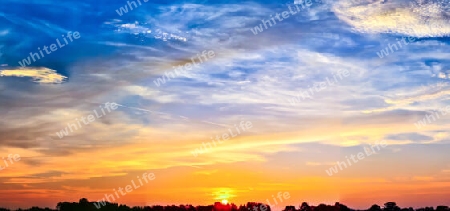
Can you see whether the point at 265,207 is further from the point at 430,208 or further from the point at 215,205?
the point at 430,208

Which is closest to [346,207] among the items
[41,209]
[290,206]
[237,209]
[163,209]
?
[290,206]

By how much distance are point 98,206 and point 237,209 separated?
13.5 m

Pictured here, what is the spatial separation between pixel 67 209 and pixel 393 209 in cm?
3119

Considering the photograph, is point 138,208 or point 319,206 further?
point 138,208

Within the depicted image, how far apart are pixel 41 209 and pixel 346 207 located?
28.1 meters

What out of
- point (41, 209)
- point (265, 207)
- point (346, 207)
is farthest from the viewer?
point (41, 209)

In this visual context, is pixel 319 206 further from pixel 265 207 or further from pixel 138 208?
pixel 138 208

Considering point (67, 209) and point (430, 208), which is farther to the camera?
point (430, 208)

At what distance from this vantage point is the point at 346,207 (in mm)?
51688

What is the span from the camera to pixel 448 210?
5491cm

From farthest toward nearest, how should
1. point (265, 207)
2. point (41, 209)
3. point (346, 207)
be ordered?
1. point (41, 209)
2. point (346, 207)
3. point (265, 207)

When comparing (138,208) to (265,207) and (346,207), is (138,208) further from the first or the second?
(346,207)

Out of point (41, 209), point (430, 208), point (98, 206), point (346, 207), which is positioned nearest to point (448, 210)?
point (430, 208)

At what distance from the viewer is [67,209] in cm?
5381
